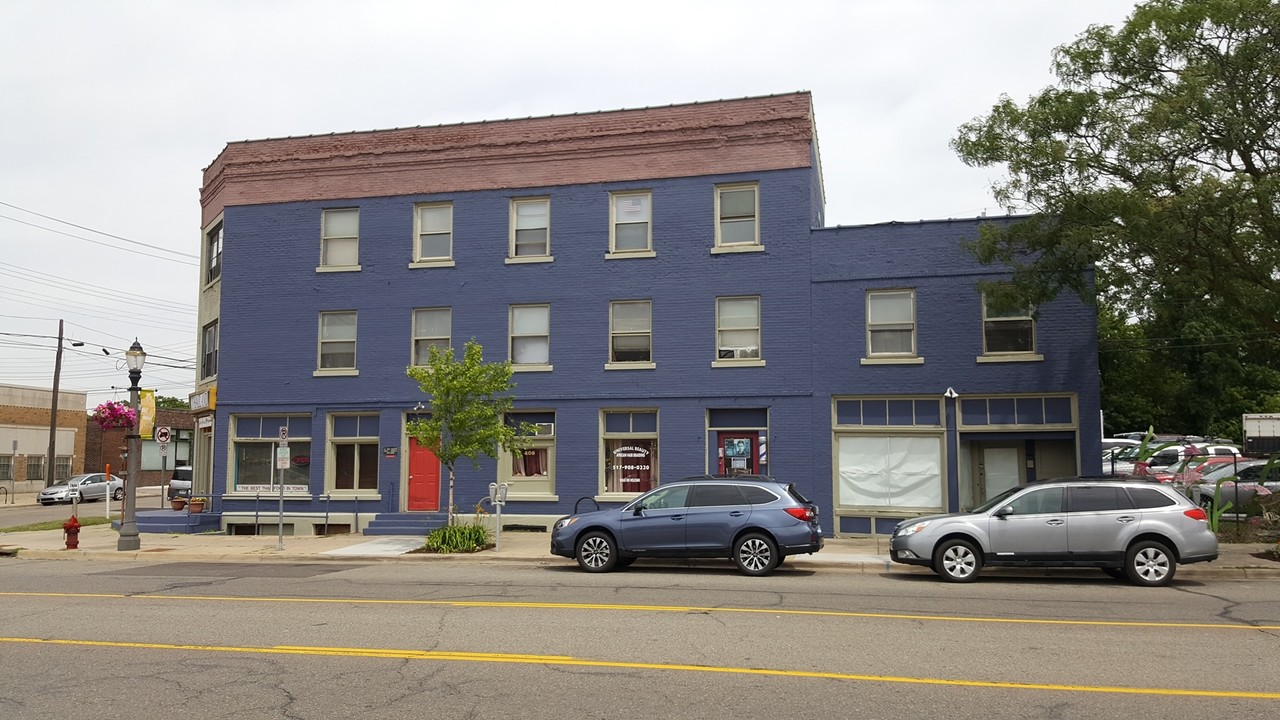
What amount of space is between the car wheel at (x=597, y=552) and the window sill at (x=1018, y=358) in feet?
31.8

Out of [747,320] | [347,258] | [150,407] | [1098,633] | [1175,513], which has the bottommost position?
[1098,633]

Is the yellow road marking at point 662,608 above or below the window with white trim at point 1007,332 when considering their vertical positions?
below

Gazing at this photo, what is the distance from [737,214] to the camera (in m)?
22.8

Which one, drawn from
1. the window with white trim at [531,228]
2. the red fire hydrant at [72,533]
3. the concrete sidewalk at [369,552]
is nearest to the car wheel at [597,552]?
the concrete sidewalk at [369,552]

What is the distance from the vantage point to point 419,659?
8766mm

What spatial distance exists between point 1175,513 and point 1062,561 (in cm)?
169

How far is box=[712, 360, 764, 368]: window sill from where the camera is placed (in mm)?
22156

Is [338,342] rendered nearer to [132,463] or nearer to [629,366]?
[132,463]

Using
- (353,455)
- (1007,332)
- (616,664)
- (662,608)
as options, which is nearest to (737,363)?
(1007,332)

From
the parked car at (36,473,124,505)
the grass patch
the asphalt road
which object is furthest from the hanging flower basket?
the asphalt road

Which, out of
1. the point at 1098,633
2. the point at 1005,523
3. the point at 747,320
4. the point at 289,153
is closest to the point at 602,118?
the point at 747,320

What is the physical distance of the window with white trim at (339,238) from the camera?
25141 mm

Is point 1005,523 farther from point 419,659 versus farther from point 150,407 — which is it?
point 150,407

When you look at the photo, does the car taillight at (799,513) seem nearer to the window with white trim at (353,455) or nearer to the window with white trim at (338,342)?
the window with white trim at (353,455)
